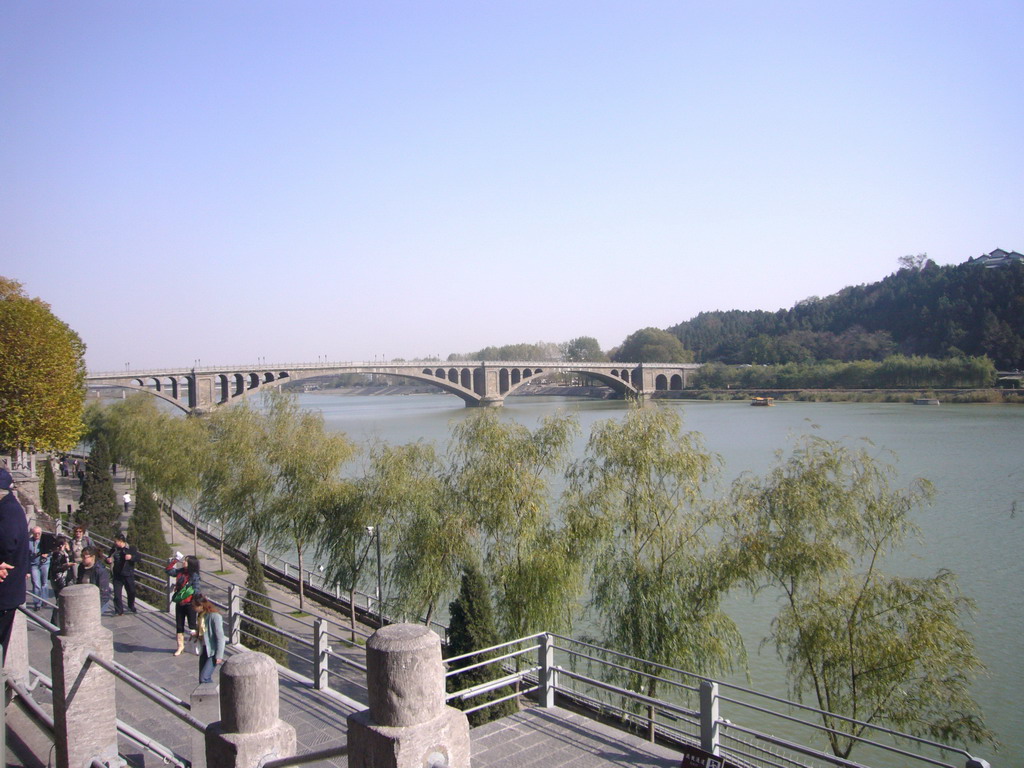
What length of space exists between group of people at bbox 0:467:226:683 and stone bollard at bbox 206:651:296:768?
158 centimetres

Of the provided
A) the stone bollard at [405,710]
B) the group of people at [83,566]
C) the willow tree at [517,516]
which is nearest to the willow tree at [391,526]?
the willow tree at [517,516]

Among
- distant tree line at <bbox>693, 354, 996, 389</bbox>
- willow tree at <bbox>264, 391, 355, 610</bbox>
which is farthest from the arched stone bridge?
willow tree at <bbox>264, 391, 355, 610</bbox>

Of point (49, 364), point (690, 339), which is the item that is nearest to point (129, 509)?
point (49, 364)

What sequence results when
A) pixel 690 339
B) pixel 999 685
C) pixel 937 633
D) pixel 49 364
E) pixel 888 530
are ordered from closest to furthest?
pixel 937 633 < pixel 888 530 < pixel 999 685 < pixel 49 364 < pixel 690 339

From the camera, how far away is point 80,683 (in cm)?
360

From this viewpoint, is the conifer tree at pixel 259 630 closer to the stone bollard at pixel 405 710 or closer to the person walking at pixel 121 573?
the person walking at pixel 121 573

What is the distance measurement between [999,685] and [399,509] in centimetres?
864

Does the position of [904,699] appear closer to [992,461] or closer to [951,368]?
[992,461]

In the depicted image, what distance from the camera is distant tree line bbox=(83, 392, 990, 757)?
8.62 m

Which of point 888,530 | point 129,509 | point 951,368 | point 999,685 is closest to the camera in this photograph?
point 888,530

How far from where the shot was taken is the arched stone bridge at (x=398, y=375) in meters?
46.2

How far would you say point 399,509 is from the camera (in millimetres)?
12609

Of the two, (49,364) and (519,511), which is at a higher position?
(49,364)

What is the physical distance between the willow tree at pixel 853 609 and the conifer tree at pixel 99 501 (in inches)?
471
